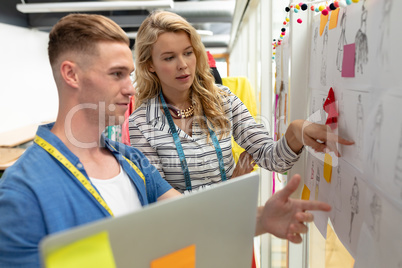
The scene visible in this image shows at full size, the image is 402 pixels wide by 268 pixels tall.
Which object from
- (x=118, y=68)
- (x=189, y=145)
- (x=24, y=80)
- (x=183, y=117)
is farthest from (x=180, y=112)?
(x=24, y=80)

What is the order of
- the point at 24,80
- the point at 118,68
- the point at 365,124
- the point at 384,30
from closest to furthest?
the point at 384,30 → the point at 365,124 → the point at 118,68 → the point at 24,80

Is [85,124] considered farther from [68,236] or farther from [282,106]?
[282,106]

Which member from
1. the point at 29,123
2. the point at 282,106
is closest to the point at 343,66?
the point at 282,106

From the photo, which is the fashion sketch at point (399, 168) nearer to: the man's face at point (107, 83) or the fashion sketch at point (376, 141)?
the fashion sketch at point (376, 141)

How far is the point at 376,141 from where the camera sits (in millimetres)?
713

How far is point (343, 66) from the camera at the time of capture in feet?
2.88

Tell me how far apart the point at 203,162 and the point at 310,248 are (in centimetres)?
59

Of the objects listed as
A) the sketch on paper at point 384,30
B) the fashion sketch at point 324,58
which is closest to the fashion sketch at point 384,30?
the sketch on paper at point 384,30

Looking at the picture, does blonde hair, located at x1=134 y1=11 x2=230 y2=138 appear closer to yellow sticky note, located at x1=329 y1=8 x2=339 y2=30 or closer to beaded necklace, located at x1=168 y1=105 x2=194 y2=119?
beaded necklace, located at x1=168 y1=105 x2=194 y2=119

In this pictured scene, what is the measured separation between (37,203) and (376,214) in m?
0.75

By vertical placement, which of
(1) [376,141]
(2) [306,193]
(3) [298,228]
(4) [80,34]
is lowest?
(2) [306,193]

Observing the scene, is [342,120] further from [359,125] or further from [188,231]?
[188,231]

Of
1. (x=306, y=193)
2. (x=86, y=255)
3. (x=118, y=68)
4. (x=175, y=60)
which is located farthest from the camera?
(x=175, y=60)

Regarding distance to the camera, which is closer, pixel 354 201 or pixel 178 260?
pixel 178 260
